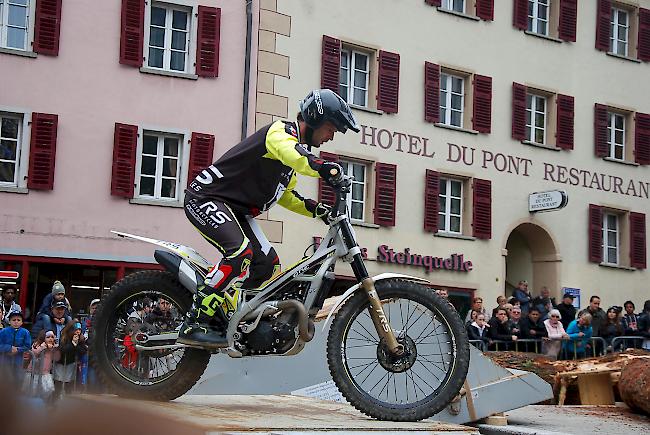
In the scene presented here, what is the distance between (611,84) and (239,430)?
27.6 m

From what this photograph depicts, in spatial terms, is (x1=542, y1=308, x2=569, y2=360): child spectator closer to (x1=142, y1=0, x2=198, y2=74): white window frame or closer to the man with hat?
the man with hat

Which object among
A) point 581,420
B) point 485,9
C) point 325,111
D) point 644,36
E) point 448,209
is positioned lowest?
point 581,420

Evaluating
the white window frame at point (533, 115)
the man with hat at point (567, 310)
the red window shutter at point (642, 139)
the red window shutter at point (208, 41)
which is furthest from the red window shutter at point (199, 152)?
the red window shutter at point (642, 139)

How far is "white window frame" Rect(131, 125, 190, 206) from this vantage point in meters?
21.7

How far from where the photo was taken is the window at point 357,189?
24391mm

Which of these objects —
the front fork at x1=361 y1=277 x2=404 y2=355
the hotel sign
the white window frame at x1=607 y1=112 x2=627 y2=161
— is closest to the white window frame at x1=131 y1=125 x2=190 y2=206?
the hotel sign

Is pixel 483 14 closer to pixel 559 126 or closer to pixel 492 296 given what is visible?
pixel 559 126

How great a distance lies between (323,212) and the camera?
229 inches

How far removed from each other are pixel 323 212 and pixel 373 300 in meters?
0.70

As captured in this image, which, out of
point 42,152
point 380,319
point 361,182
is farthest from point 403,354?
point 361,182

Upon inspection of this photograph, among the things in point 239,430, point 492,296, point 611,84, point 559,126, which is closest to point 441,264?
point 492,296

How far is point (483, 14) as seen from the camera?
26844 millimetres

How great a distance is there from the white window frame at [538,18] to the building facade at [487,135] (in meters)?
0.04

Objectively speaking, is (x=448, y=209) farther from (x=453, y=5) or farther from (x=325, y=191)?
(x=453, y=5)
